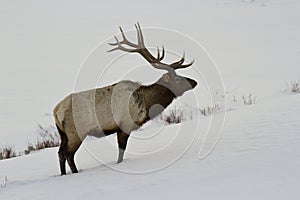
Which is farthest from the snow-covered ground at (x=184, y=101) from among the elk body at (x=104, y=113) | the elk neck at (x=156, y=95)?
the elk neck at (x=156, y=95)

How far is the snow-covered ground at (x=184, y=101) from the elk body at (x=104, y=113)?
1.18 feet

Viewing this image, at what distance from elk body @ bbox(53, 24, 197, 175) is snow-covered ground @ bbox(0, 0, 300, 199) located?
0.36m

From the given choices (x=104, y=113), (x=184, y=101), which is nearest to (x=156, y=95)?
(x=104, y=113)

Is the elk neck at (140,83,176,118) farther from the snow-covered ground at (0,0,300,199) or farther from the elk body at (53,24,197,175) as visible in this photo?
the snow-covered ground at (0,0,300,199)

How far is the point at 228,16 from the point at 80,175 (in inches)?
727

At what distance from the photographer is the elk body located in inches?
250

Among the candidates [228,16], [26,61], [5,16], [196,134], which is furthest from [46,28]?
[196,134]

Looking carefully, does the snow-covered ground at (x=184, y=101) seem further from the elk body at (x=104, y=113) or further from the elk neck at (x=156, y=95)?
the elk neck at (x=156, y=95)

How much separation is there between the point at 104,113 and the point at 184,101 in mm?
5071

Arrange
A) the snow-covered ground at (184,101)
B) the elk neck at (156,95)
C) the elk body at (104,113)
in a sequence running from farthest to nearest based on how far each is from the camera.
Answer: the elk neck at (156,95)
the elk body at (104,113)
the snow-covered ground at (184,101)

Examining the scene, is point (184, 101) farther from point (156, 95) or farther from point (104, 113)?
point (104, 113)

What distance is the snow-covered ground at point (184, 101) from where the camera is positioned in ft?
16.5

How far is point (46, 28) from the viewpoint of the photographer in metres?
24.4

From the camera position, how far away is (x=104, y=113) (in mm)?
6438
